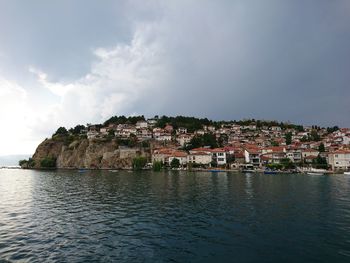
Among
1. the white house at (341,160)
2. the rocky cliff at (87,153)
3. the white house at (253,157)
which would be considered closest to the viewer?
the white house at (341,160)

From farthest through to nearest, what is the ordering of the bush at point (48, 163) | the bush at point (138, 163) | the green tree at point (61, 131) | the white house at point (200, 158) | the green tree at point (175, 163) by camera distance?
the green tree at point (61, 131)
the bush at point (48, 163)
the bush at point (138, 163)
the white house at point (200, 158)
the green tree at point (175, 163)

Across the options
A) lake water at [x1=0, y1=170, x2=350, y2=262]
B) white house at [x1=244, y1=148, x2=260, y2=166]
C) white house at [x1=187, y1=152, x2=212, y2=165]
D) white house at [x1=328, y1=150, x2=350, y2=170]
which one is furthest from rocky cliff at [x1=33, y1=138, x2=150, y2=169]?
lake water at [x1=0, y1=170, x2=350, y2=262]

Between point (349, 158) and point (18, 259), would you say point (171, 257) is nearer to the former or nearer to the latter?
point (18, 259)

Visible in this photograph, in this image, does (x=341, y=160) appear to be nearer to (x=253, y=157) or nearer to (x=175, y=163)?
(x=253, y=157)

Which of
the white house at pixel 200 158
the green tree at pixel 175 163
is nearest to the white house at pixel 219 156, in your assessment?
the white house at pixel 200 158

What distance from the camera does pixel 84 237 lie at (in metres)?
22.3

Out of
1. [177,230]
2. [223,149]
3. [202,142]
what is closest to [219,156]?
[223,149]

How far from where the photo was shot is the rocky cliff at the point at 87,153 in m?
149

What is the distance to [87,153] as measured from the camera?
15662 centimetres

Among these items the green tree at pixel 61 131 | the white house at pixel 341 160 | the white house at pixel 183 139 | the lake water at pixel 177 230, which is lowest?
the lake water at pixel 177 230

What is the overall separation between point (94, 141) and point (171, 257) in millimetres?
148682

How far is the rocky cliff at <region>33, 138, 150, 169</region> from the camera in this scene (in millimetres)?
148875

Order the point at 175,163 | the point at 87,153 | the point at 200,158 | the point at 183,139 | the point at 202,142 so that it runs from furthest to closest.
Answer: the point at 183,139, the point at 202,142, the point at 87,153, the point at 200,158, the point at 175,163

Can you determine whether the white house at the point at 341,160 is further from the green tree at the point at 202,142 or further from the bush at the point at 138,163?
the bush at the point at 138,163
